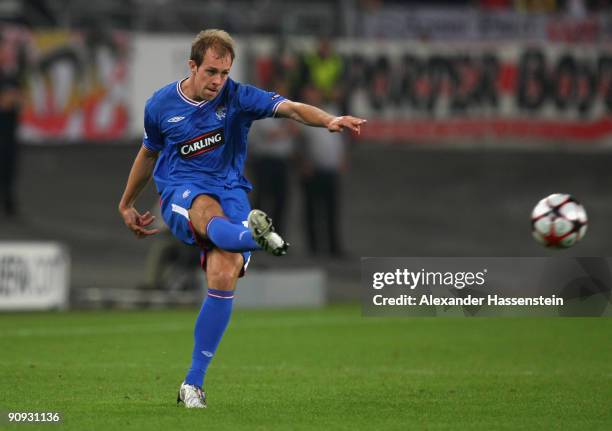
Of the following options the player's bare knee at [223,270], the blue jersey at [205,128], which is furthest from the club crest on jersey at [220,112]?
the player's bare knee at [223,270]

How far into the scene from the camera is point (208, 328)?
25.5 feet

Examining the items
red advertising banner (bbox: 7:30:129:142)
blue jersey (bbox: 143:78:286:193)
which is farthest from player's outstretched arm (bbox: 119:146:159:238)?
red advertising banner (bbox: 7:30:129:142)

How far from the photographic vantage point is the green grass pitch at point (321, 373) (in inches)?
294

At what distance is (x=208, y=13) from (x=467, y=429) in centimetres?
1761

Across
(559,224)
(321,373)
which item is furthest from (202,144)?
(321,373)

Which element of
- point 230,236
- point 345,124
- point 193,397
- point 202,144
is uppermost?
point 345,124

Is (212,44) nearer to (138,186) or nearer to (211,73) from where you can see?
(211,73)

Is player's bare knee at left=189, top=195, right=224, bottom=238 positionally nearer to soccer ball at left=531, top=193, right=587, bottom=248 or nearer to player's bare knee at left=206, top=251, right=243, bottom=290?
player's bare knee at left=206, top=251, right=243, bottom=290

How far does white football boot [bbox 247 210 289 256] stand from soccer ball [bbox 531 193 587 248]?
2.48 meters

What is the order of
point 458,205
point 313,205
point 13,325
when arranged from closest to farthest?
point 13,325 → point 313,205 → point 458,205

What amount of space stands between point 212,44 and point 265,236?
1305 millimetres

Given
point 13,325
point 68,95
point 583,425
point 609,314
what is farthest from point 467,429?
point 68,95

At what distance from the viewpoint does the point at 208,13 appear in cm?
Result: 2378

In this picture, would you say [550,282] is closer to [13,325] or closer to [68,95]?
[13,325]
